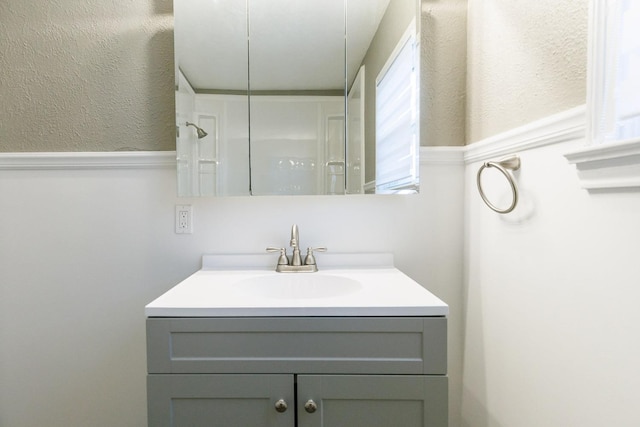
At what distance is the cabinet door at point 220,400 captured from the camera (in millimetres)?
819

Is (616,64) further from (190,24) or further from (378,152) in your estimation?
(190,24)

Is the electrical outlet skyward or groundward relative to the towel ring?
groundward

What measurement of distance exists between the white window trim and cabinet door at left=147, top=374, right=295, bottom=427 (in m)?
0.79

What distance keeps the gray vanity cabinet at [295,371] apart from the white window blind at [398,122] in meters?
0.58

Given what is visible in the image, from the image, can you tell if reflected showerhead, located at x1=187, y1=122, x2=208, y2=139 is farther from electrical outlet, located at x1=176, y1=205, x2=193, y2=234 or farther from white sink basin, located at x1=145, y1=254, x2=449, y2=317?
white sink basin, located at x1=145, y1=254, x2=449, y2=317

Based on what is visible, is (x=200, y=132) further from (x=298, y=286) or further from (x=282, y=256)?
(x=298, y=286)

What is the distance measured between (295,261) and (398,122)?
638mm

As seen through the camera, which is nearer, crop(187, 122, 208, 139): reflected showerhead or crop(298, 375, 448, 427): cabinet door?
crop(298, 375, 448, 427): cabinet door

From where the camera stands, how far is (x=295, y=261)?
4.02ft

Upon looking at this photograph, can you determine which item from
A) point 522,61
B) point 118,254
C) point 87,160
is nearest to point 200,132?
point 87,160

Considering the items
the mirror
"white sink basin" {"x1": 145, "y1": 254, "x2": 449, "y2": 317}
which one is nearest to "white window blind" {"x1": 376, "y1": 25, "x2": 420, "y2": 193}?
the mirror

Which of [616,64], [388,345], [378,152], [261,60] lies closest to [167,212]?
[261,60]

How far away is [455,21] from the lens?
1.25 metres

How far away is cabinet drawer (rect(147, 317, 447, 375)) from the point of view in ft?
2.70
